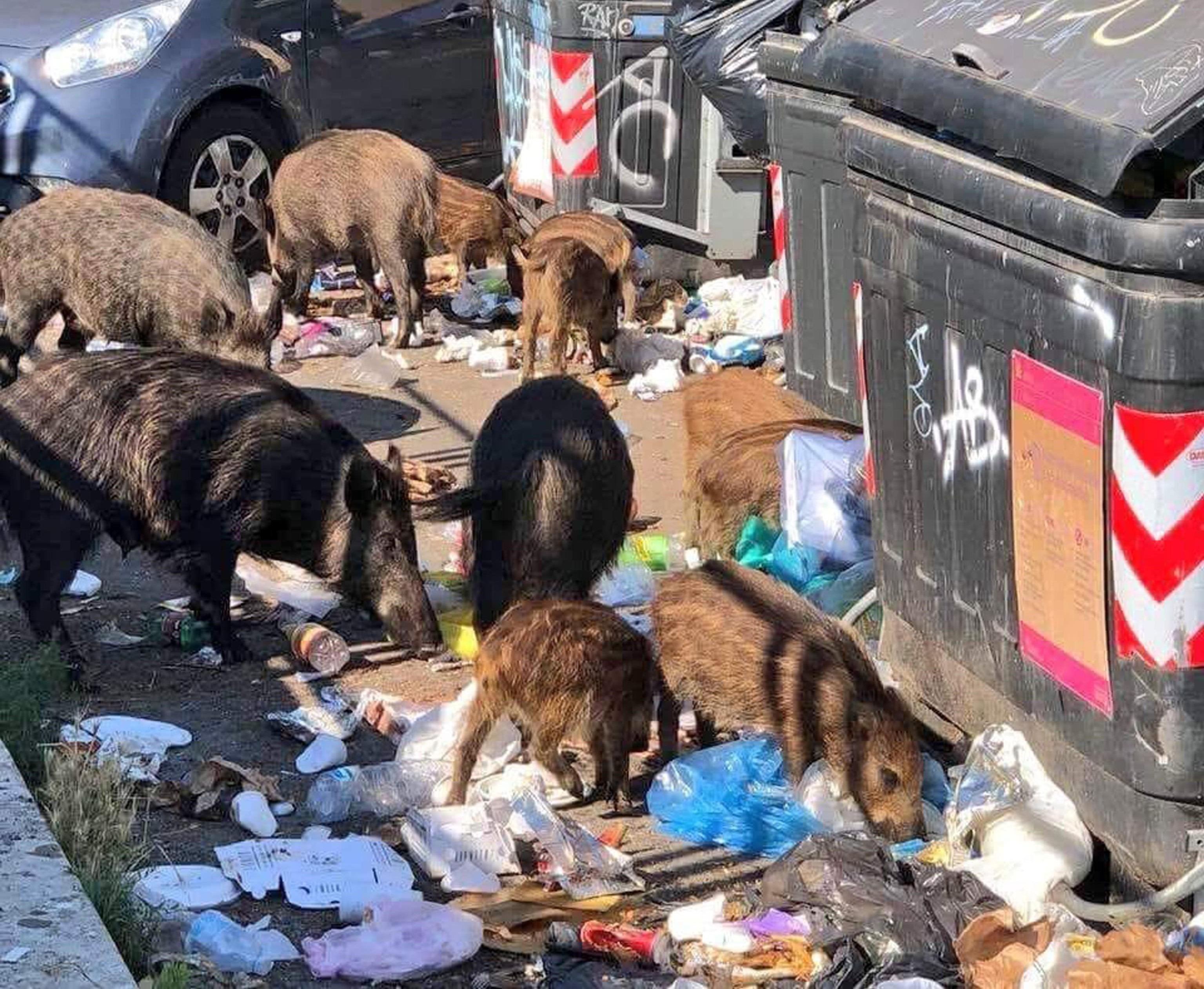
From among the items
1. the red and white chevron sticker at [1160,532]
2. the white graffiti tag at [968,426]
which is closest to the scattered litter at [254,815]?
the white graffiti tag at [968,426]

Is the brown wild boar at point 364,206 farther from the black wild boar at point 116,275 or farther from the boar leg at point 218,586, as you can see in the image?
the boar leg at point 218,586

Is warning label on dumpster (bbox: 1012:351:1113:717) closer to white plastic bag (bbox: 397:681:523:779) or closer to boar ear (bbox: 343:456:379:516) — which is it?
white plastic bag (bbox: 397:681:523:779)

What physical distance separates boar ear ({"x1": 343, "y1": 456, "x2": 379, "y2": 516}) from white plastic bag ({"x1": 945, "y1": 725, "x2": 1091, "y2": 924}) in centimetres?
256

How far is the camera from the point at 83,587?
25.2 ft

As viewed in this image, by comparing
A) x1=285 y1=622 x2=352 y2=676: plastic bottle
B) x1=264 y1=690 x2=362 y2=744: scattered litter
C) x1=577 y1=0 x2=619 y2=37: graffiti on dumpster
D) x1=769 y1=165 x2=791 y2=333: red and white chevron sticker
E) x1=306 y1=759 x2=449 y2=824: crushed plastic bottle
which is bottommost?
x1=285 y1=622 x2=352 y2=676: plastic bottle

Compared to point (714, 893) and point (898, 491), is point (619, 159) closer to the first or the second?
point (898, 491)

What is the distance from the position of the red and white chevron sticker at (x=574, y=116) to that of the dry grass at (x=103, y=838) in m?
6.24

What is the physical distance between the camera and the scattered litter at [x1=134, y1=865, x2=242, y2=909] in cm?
496

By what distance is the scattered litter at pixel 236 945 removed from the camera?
4688mm

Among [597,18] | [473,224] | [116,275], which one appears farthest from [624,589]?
[473,224]

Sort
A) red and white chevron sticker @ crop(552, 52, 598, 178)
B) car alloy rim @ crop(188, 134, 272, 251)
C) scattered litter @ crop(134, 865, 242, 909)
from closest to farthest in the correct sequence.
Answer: scattered litter @ crop(134, 865, 242, 909) → red and white chevron sticker @ crop(552, 52, 598, 178) → car alloy rim @ crop(188, 134, 272, 251)

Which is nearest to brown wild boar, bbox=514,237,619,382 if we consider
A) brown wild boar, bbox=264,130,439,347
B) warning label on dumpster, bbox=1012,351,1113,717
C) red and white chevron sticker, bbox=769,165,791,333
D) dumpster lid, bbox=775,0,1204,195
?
brown wild boar, bbox=264,130,439,347

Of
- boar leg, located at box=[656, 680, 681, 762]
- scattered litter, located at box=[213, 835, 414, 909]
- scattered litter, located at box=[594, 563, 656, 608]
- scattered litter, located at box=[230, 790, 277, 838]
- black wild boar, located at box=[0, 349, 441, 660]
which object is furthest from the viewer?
scattered litter, located at box=[594, 563, 656, 608]

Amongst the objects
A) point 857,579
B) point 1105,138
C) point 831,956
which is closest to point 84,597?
point 857,579
